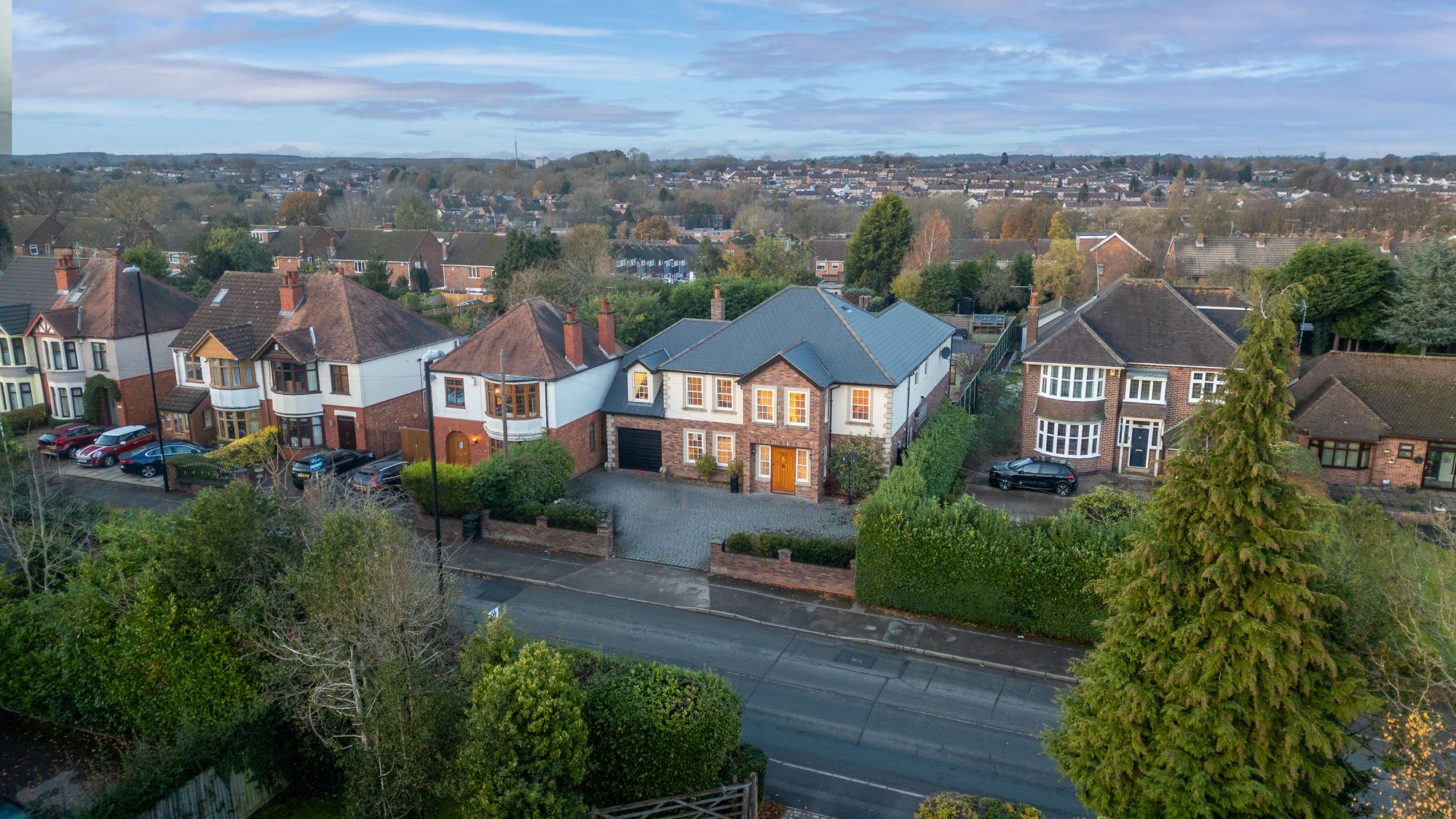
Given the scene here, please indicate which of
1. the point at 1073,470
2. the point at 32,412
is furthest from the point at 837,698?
the point at 32,412

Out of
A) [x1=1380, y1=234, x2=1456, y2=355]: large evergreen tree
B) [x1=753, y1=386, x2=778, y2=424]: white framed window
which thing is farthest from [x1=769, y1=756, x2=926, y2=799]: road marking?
[x1=1380, y1=234, x2=1456, y2=355]: large evergreen tree

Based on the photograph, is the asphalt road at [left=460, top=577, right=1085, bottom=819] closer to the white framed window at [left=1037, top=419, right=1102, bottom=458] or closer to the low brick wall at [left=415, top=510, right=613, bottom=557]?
the low brick wall at [left=415, top=510, right=613, bottom=557]

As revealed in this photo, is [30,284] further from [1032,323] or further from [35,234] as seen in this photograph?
[1032,323]

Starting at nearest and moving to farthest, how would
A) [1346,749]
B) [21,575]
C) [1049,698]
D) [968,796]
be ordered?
[1346,749]
[968,796]
[1049,698]
[21,575]

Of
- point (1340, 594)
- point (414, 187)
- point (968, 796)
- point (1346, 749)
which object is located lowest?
point (968, 796)

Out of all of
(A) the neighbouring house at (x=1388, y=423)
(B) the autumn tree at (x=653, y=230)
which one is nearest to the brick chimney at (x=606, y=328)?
(A) the neighbouring house at (x=1388, y=423)

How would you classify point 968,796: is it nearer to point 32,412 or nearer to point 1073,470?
point 1073,470

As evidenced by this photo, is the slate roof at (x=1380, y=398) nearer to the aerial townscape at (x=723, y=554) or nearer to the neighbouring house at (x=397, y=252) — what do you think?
the aerial townscape at (x=723, y=554)
